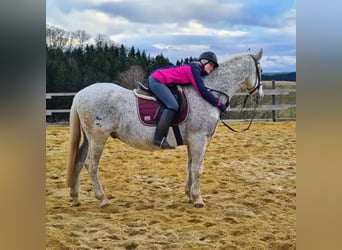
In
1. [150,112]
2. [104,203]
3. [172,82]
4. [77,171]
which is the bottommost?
[104,203]

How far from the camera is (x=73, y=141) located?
156cm

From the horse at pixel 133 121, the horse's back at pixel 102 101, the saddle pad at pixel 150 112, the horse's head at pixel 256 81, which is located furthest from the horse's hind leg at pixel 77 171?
the horse's head at pixel 256 81

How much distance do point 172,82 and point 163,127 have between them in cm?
18

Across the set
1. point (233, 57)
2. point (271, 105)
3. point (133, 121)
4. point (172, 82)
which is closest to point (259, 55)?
point (233, 57)

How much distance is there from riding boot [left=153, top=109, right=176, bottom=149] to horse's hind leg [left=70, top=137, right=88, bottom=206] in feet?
0.95

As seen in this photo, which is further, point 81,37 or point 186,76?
point 186,76

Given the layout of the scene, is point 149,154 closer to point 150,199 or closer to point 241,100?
point 150,199

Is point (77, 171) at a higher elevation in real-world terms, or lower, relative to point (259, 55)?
lower

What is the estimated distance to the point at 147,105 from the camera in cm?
160

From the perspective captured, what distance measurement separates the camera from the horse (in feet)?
5.05

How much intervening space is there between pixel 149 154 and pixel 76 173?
300 millimetres

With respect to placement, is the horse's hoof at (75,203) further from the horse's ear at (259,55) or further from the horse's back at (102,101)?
the horse's ear at (259,55)

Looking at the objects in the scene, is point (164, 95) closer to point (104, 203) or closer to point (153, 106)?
point (153, 106)
